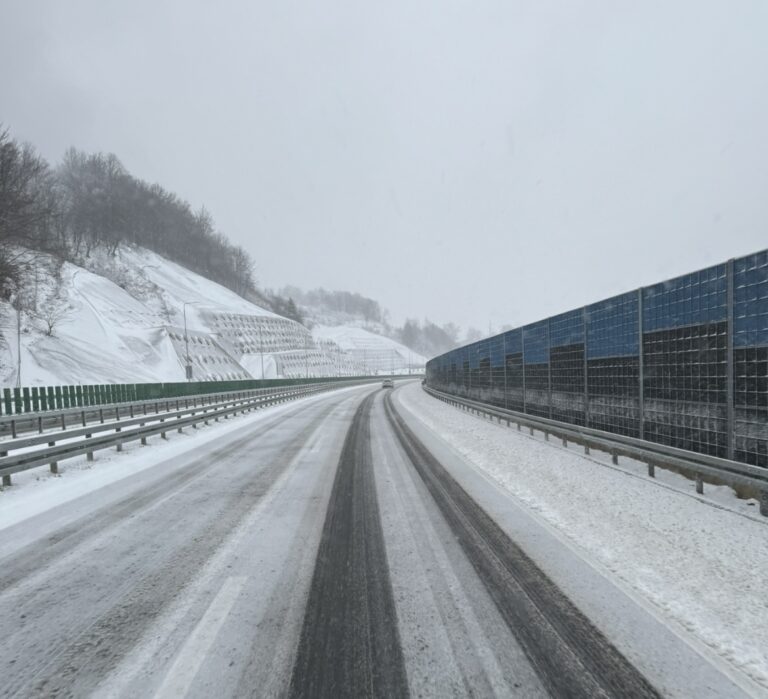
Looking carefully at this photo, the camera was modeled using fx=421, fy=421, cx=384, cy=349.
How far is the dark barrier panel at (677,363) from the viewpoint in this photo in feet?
18.6

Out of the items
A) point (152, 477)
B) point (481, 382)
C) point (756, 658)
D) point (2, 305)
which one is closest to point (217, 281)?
point (2, 305)

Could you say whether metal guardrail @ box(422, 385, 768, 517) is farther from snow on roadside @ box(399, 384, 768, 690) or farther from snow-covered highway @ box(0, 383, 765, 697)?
snow-covered highway @ box(0, 383, 765, 697)

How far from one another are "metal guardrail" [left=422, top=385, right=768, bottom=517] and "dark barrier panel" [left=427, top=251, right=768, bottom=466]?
313 mm

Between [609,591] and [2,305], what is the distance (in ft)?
153

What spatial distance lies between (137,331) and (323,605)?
198 ft

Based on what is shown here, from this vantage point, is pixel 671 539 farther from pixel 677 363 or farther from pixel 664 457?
pixel 677 363

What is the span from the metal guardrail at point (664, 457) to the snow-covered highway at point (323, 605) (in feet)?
1.90

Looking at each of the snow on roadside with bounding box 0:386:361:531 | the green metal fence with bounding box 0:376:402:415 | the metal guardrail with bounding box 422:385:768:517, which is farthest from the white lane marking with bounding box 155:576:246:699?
the green metal fence with bounding box 0:376:402:415

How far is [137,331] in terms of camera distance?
5469cm

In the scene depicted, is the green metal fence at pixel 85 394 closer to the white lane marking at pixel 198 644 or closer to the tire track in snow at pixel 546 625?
the white lane marking at pixel 198 644

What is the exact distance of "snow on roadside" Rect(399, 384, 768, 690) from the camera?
3.11m

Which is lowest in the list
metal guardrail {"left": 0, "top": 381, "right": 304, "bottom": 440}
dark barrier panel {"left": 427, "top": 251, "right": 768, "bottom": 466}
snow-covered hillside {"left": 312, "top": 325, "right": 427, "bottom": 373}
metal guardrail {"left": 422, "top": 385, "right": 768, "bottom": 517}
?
metal guardrail {"left": 0, "top": 381, "right": 304, "bottom": 440}

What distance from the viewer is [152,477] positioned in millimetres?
7828

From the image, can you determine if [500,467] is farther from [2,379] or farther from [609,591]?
[2,379]
